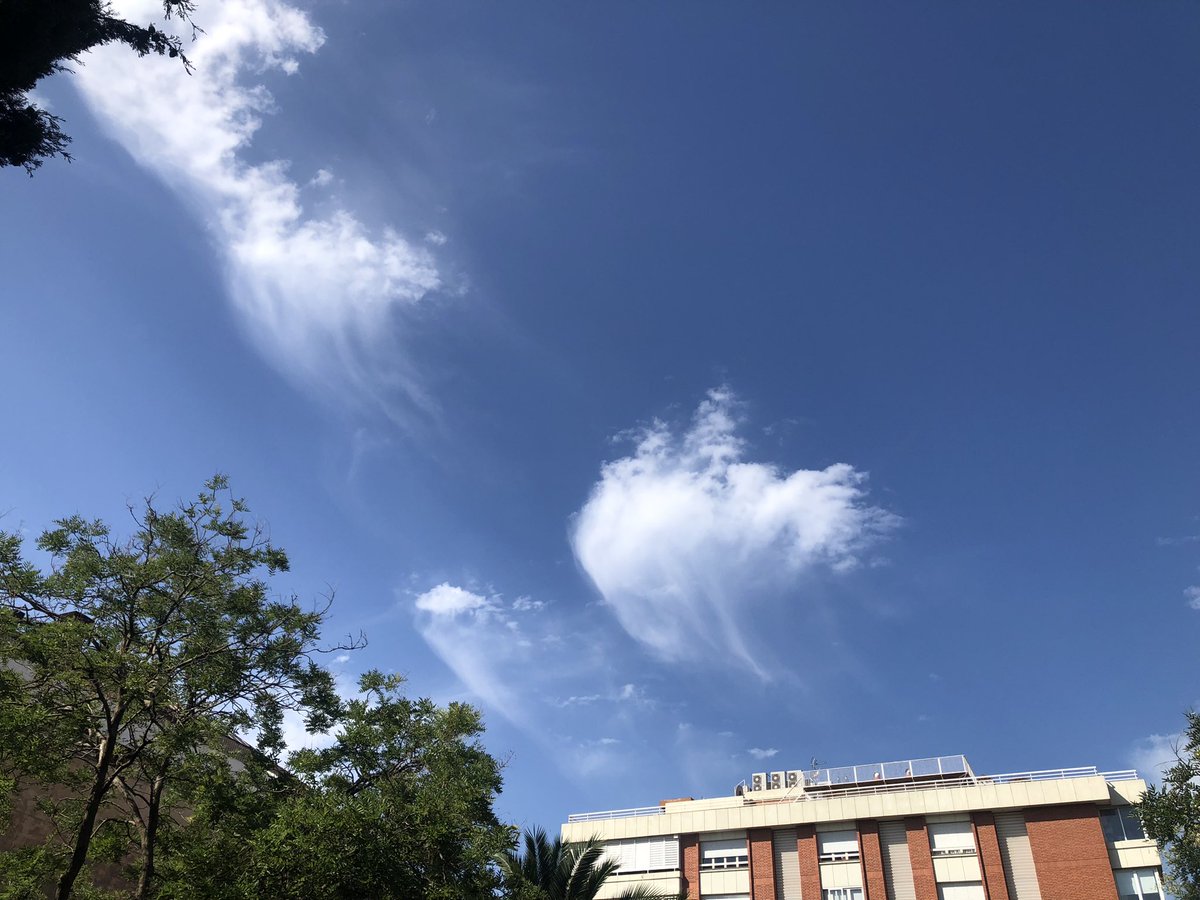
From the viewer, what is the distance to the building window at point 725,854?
1407 inches

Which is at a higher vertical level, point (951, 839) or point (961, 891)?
point (951, 839)

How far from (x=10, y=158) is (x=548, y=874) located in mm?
19079

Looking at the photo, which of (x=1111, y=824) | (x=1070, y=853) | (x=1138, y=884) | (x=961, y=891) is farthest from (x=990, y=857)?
(x=1138, y=884)

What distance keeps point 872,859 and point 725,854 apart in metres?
6.58

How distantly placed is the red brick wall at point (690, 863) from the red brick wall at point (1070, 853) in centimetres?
1398

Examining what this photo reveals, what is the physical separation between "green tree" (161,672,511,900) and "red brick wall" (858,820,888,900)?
2091cm

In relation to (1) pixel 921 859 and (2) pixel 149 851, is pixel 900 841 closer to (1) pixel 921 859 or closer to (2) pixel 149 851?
(1) pixel 921 859

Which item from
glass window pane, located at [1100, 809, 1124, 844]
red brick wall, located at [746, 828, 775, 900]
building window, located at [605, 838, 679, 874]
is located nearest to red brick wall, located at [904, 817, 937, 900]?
red brick wall, located at [746, 828, 775, 900]

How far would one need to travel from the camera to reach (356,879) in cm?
1644

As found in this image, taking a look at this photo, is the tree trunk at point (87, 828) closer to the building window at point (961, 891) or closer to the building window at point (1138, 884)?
the building window at point (961, 891)

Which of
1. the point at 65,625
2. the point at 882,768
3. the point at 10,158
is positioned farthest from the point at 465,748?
the point at 882,768

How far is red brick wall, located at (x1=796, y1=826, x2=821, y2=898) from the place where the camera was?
3375 centimetres

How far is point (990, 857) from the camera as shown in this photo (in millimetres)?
31359

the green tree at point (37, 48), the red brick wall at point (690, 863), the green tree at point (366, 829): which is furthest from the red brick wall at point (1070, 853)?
the green tree at point (37, 48)
